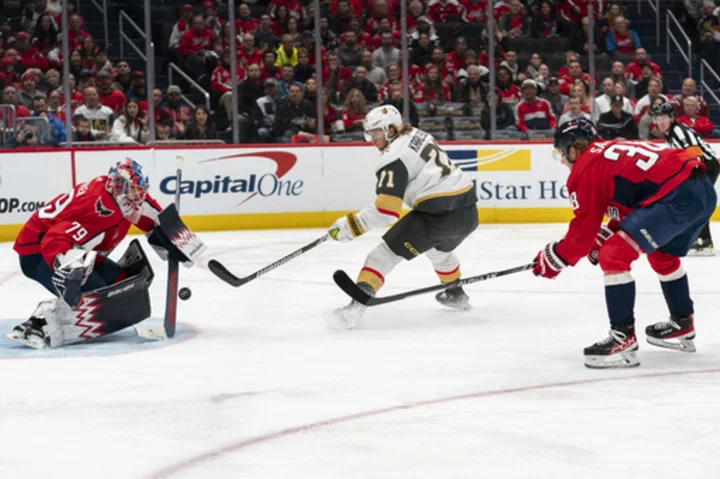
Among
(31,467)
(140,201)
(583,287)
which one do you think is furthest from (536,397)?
(583,287)

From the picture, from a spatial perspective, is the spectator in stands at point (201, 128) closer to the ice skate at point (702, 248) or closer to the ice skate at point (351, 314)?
the ice skate at point (702, 248)

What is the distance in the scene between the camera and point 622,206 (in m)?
4.04

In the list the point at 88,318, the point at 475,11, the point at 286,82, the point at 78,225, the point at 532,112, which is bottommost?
the point at 88,318

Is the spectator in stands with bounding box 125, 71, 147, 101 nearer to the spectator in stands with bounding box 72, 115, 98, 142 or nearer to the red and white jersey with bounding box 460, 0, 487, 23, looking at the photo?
the spectator in stands with bounding box 72, 115, 98, 142

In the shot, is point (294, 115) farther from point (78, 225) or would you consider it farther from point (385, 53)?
point (78, 225)

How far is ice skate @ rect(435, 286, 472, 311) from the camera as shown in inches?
217

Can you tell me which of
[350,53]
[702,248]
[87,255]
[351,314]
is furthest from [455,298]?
[350,53]

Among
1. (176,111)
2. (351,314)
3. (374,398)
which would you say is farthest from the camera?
(176,111)

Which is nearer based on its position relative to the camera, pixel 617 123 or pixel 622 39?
pixel 617 123

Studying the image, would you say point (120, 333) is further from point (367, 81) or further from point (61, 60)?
point (367, 81)

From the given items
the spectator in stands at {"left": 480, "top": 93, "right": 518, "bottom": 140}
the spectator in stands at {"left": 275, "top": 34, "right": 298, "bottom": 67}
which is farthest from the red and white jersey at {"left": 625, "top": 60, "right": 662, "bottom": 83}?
the spectator in stands at {"left": 275, "top": 34, "right": 298, "bottom": 67}

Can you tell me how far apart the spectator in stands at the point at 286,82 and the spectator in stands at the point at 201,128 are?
73 centimetres

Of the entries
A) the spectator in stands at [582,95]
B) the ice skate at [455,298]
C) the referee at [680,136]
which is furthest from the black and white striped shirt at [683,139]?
the spectator in stands at [582,95]

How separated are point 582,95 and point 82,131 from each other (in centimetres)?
471
